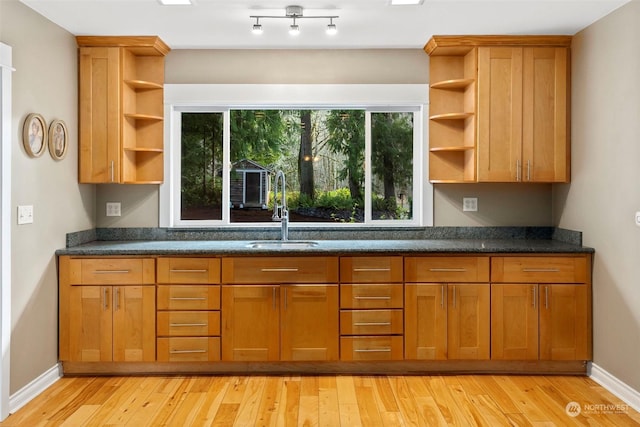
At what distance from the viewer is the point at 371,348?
11.6ft

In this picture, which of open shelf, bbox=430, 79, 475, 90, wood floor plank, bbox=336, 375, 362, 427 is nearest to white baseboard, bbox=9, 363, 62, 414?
wood floor plank, bbox=336, 375, 362, 427

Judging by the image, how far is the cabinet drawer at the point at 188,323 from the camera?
351 cm

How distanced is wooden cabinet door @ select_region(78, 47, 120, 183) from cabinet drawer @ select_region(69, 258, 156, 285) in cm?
64

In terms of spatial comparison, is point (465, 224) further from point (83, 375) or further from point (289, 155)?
point (83, 375)

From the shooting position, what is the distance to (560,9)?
10.6 feet

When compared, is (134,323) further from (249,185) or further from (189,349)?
(249,185)

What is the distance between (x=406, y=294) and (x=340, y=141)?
4.55ft

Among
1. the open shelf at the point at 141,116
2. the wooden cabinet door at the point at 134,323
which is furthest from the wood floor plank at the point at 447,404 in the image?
the open shelf at the point at 141,116

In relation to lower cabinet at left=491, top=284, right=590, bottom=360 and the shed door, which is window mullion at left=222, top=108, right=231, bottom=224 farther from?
lower cabinet at left=491, top=284, right=590, bottom=360

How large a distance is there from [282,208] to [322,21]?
1.41 meters

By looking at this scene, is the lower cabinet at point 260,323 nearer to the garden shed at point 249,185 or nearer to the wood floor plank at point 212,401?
the wood floor plank at point 212,401

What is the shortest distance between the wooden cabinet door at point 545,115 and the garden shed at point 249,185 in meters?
1.96

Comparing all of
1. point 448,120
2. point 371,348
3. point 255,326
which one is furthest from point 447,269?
point 255,326

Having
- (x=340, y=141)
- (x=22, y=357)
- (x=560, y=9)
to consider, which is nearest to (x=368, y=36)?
(x=340, y=141)
